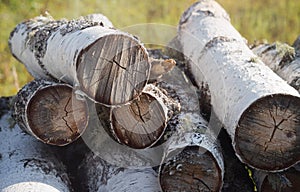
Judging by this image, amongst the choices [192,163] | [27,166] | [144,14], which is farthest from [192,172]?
[144,14]

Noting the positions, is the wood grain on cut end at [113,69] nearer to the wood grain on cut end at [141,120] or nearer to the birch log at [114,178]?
the wood grain on cut end at [141,120]

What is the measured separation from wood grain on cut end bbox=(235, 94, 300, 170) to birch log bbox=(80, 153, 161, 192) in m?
0.67

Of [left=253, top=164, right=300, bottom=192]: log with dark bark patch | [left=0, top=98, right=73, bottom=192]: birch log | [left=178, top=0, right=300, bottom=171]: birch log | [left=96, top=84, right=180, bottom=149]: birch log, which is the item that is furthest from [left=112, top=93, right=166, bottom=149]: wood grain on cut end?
[left=253, top=164, right=300, bottom=192]: log with dark bark patch

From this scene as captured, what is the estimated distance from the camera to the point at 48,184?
11.5 feet

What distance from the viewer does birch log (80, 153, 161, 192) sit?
11.6 feet

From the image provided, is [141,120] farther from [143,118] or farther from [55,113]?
[55,113]

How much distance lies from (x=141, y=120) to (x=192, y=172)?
457mm

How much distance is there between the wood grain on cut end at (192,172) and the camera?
130 inches

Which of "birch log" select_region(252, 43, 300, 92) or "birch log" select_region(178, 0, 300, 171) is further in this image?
"birch log" select_region(252, 43, 300, 92)

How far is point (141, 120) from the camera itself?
11.1ft

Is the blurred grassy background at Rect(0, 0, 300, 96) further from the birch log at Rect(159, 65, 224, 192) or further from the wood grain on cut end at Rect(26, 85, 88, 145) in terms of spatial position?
the birch log at Rect(159, 65, 224, 192)

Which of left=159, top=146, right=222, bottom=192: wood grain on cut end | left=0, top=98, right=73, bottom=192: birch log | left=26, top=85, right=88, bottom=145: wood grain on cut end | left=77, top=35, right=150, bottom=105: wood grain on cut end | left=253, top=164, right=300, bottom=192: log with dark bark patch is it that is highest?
left=77, top=35, right=150, bottom=105: wood grain on cut end

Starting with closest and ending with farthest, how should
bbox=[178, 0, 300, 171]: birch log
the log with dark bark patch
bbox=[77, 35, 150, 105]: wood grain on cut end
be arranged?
bbox=[77, 35, 150, 105]: wood grain on cut end
bbox=[178, 0, 300, 171]: birch log
the log with dark bark patch

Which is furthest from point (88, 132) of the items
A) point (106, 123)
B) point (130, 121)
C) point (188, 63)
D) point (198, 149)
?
point (188, 63)
